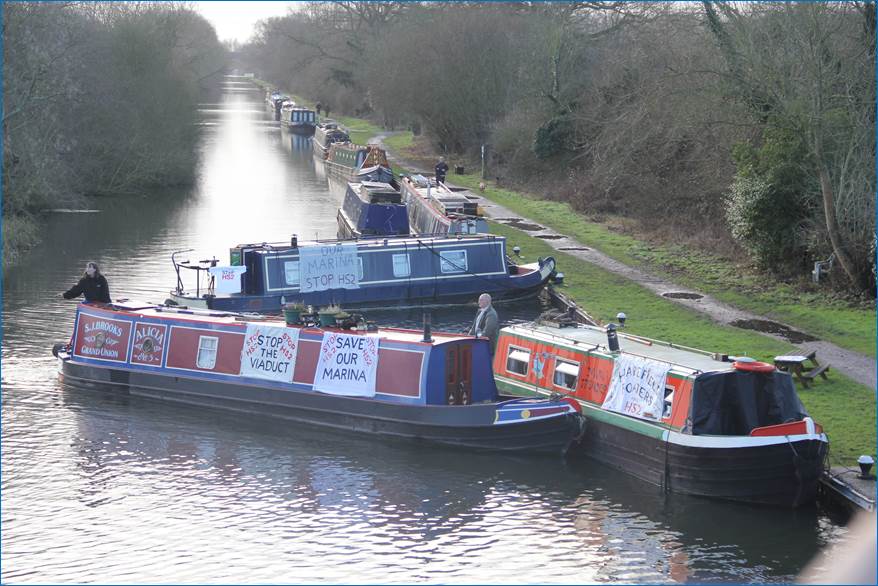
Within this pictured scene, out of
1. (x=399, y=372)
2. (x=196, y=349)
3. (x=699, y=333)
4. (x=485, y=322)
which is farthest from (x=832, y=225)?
(x=196, y=349)

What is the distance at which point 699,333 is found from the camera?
73.6ft

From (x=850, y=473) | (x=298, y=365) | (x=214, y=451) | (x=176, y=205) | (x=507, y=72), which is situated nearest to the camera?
(x=850, y=473)

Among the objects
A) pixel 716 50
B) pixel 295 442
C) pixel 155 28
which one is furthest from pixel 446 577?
pixel 155 28

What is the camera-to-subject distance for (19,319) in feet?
84.8

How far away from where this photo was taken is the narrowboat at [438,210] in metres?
31.6

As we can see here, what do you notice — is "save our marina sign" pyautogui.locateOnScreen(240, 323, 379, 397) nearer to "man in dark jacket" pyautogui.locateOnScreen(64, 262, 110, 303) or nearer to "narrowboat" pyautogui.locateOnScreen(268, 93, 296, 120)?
"man in dark jacket" pyautogui.locateOnScreen(64, 262, 110, 303)

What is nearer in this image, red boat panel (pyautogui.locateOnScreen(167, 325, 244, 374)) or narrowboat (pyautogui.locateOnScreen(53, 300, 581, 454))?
narrowboat (pyautogui.locateOnScreen(53, 300, 581, 454))

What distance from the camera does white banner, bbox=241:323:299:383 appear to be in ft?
62.4

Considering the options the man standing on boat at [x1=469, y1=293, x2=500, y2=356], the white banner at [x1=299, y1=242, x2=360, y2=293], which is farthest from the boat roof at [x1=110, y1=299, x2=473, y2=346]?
the white banner at [x1=299, y1=242, x2=360, y2=293]

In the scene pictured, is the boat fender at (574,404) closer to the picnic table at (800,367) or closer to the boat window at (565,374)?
the boat window at (565,374)

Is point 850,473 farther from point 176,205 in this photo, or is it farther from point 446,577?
point 176,205

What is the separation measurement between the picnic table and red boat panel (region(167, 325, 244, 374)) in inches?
371

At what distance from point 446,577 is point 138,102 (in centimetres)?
3893

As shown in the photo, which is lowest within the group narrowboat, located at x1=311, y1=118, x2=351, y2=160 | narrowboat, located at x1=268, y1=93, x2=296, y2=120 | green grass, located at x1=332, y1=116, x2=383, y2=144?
narrowboat, located at x1=311, y1=118, x2=351, y2=160
